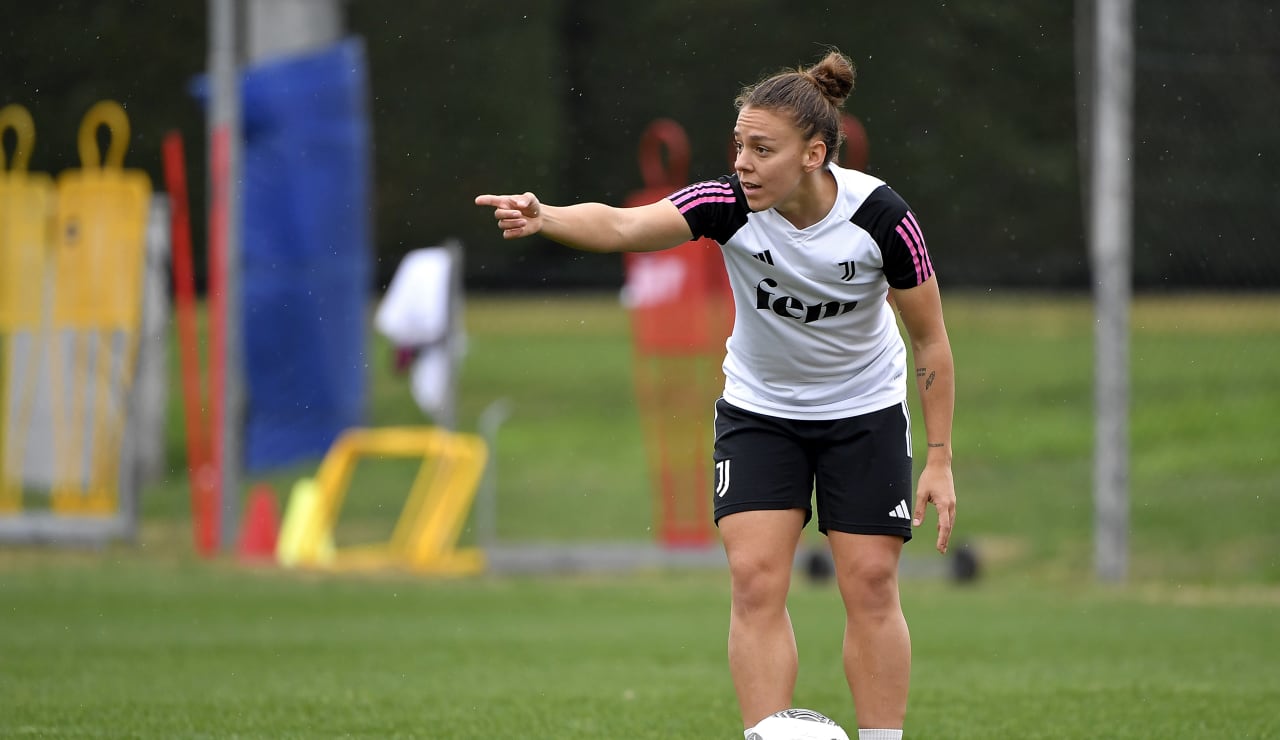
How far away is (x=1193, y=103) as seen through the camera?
12.4 meters

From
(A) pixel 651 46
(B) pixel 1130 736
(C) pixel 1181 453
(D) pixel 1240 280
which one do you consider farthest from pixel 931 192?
(B) pixel 1130 736

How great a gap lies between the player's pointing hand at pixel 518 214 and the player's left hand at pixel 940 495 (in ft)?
4.13

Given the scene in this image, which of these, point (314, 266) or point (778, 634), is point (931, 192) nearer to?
point (314, 266)

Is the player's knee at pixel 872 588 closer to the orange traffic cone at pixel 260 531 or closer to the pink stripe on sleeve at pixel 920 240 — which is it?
the pink stripe on sleeve at pixel 920 240

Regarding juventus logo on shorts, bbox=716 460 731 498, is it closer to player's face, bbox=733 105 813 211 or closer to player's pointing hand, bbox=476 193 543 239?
player's face, bbox=733 105 813 211

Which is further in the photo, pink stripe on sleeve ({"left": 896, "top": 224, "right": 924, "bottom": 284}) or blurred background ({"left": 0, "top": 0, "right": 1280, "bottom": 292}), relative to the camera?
blurred background ({"left": 0, "top": 0, "right": 1280, "bottom": 292})

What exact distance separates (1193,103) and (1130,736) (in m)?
7.92

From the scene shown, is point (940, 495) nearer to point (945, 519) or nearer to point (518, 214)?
point (945, 519)

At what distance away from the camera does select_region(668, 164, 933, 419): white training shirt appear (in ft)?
14.8

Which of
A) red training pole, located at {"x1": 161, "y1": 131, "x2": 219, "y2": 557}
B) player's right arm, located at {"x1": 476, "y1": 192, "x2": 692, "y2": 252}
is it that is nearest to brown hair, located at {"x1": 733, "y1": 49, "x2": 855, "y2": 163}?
player's right arm, located at {"x1": 476, "y1": 192, "x2": 692, "y2": 252}

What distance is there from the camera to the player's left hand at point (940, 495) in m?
4.59

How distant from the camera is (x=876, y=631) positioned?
4652 millimetres

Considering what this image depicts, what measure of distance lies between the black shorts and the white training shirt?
0.17ft

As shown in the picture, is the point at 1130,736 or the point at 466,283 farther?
the point at 466,283
